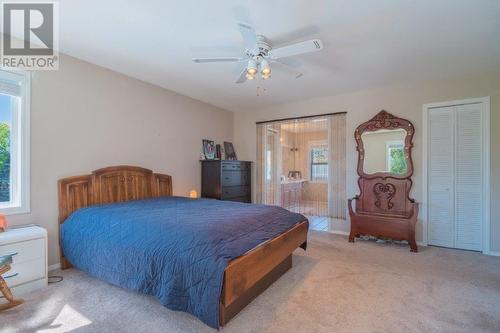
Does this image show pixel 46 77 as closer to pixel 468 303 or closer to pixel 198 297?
pixel 198 297

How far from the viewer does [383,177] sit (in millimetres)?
4137

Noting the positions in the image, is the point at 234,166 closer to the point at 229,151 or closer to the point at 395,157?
the point at 229,151

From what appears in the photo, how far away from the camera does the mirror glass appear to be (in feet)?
13.3

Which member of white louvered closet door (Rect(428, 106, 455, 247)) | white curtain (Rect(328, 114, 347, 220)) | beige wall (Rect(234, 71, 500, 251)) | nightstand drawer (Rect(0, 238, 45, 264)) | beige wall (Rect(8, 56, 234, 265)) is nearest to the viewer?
nightstand drawer (Rect(0, 238, 45, 264))

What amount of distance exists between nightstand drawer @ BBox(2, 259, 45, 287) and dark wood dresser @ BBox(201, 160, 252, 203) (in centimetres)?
273

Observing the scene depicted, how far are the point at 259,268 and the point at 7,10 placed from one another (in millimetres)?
3265

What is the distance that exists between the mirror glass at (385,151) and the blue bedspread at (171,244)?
7.11 feet

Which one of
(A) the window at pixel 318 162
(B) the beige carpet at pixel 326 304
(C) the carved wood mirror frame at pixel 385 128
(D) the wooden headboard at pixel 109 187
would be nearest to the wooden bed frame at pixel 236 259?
(D) the wooden headboard at pixel 109 187

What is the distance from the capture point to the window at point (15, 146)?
8.77ft

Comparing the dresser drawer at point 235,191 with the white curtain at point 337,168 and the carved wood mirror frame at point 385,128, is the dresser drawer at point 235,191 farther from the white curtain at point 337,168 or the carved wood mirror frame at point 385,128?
the carved wood mirror frame at point 385,128

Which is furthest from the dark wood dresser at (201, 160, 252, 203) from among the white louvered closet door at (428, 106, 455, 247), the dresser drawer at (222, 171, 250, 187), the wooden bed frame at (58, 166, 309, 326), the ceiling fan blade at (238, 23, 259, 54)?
the white louvered closet door at (428, 106, 455, 247)

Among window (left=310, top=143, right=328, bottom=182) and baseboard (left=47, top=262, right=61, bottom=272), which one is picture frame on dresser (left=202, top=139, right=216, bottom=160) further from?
baseboard (left=47, top=262, right=61, bottom=272)

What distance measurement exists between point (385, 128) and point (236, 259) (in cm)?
359

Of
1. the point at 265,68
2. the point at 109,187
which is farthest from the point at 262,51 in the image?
the point at 109,187
